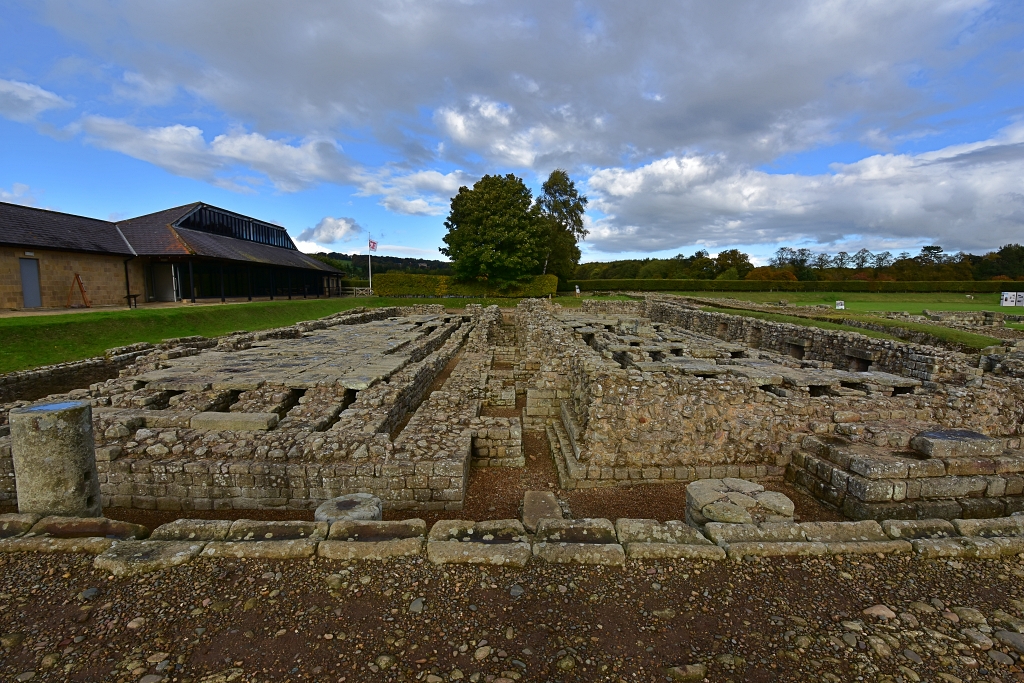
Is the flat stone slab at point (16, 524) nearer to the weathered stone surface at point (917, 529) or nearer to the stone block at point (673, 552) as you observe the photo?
the stone block at point (673, 552)

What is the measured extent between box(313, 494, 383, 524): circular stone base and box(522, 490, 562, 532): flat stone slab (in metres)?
1.59

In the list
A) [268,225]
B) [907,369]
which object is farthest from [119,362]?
[268,225]

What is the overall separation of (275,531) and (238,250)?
36.4 meters

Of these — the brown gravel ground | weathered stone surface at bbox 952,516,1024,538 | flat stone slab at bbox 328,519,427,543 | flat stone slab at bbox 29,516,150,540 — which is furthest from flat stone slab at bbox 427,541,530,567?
weathered stone surface at bbox 952,516,1024,538

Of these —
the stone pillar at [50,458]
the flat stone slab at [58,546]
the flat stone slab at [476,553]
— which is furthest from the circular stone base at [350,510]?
the stone pillar at [50,458]

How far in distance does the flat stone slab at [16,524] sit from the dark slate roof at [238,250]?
28.3 metres

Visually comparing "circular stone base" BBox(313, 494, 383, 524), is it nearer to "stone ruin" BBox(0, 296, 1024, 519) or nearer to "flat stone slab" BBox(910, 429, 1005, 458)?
"stone ruin" BBox(0, 296, 1024, 519)

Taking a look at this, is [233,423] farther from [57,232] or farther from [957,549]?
[57,232]

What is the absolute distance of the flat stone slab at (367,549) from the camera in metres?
3.82

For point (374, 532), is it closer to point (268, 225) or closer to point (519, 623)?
point (519, 623)

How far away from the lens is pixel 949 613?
132 inches

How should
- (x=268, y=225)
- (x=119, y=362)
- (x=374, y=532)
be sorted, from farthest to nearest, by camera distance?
1. (x=268, y=225)
2. (x=119, y=362)
3. (x=374, y=532)

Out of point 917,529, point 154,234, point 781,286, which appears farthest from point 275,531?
point 781,286

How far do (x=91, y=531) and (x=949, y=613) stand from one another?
705 cm
